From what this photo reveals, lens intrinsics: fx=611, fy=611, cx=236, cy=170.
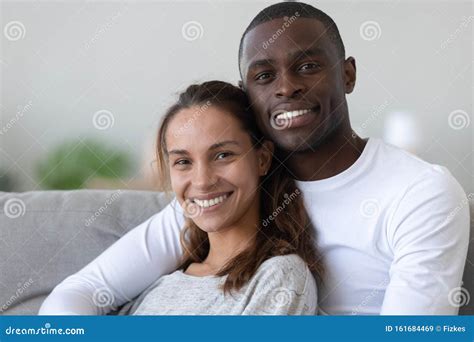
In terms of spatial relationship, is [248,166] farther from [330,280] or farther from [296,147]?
[330,280]

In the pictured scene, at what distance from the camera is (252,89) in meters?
1.29

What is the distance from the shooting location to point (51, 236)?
62.8 inches

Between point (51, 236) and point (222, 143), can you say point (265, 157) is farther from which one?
point (51, 236)

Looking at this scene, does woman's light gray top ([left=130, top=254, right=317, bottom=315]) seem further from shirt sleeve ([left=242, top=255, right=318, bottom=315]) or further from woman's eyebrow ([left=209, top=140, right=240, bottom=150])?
woman's eyebrow ([left=209, top=140, right=240, bottom=150])

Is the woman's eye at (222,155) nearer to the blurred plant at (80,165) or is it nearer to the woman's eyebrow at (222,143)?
the woman's eyebrow at (222,143)

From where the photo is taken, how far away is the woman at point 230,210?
120cm

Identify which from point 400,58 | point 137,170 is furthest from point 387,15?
point 137,170

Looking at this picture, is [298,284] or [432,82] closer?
[298,284]

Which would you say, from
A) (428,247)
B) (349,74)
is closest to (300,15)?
(349,74)

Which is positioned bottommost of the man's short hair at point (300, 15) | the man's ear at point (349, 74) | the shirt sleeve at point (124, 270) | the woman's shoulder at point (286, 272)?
the shirt sleeve at point (124, 270)

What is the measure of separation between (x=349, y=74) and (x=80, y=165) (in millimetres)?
945

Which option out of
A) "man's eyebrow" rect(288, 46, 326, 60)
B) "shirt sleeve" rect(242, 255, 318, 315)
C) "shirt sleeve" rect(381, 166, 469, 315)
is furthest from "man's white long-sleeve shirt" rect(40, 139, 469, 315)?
"man's eyebrow" rect(288, 46, 326, 60)

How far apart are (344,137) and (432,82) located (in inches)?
14.1

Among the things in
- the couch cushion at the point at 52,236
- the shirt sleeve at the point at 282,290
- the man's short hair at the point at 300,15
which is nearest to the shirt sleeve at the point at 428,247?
the shirt sleeve at the point at 282,290
